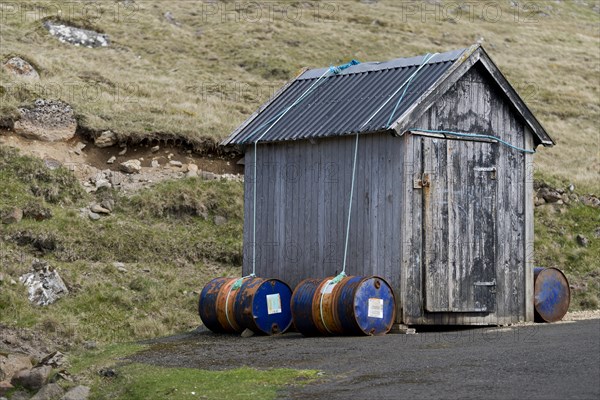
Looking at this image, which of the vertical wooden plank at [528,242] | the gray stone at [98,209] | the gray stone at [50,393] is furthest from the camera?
the gray stone at [98,209]

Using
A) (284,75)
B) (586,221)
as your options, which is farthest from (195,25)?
(586,221)

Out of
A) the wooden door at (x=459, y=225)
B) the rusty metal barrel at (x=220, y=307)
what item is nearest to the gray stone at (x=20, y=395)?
the rusty metal barrel at (x=220, y=307)

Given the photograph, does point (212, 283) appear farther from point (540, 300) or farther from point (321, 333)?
point (540, 300)

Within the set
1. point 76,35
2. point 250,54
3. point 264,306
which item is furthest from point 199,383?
point 250,54

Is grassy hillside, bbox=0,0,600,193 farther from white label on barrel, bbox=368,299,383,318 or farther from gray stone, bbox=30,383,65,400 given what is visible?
gray stone, bbox=30,383,65,400

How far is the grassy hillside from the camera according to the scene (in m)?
29.9

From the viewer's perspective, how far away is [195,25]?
158 ft

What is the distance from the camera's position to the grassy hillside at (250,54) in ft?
98.2

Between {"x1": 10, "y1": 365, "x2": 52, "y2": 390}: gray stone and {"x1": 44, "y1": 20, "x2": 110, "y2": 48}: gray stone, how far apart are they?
1108 inches

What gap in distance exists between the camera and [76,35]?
40531 millimetres

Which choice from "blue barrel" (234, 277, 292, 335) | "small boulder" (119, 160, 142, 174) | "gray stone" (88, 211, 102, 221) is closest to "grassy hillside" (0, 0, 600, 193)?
"small boulder" (119, 160, 142, 174)

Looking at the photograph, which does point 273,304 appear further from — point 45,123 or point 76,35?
point 76,35

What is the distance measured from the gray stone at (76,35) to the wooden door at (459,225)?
85.9 ft

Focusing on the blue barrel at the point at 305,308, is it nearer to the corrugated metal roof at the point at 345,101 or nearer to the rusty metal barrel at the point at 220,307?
the rusty metal barrel at the point at 220,307
